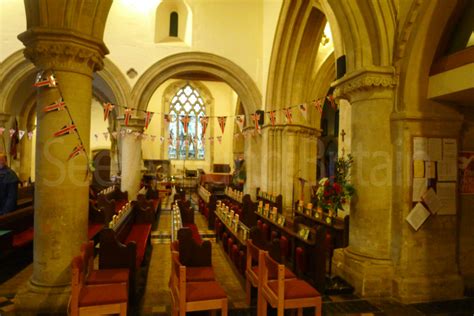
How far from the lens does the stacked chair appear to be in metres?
3.26

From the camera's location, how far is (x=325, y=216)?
24.0 ft

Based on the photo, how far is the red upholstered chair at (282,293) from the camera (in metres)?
3.35

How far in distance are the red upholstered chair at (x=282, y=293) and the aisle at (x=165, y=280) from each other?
0.83 metres

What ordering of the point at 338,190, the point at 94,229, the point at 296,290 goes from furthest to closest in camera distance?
the point at 94,229 < the point at 338,190 < the point at 296,290

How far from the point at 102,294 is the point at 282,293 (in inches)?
71.2

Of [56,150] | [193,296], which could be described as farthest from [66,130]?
[193,296]

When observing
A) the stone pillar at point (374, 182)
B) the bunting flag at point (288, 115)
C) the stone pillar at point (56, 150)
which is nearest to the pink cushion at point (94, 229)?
the stone pillar at point (56, 150)

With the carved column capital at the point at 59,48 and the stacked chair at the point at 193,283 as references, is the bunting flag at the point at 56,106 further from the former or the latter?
the stacked chair at the point at 193,283

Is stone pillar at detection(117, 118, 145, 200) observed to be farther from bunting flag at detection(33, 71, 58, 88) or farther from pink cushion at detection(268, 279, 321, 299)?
pink cushion at detection(268, 279, 321, 299)

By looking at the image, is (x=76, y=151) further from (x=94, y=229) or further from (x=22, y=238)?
(x=94, y=229)

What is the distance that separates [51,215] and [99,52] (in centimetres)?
216

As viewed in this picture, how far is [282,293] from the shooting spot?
336 cm

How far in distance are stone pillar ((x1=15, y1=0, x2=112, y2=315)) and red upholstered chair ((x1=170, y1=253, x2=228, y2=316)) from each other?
149cm

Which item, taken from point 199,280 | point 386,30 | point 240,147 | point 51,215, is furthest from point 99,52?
point 240,147
